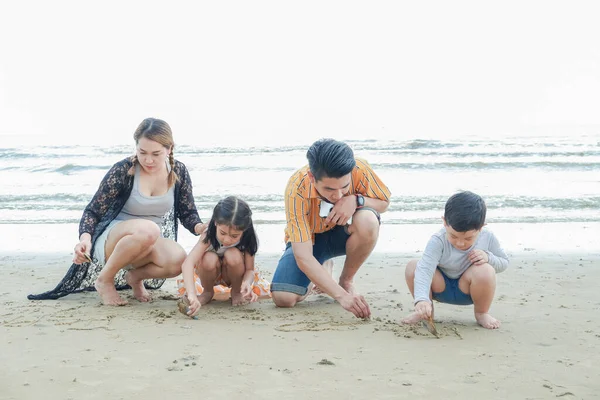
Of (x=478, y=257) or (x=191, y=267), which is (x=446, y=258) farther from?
(x=191, y=267)

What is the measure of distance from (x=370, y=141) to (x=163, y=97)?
9599 mm

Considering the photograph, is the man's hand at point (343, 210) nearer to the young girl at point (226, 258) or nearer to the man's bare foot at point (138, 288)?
the young girl at point (226, 258)

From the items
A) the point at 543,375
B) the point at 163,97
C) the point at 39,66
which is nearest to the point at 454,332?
the point at 543,375

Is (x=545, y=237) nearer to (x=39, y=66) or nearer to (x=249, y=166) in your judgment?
(x=249, y=166)

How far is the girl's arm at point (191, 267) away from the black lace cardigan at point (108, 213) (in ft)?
1.25

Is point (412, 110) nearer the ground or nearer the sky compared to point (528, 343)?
nearer the sky

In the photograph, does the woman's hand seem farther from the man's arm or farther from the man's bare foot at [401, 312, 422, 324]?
the man's bare foot at [401, 312, 422, 324]

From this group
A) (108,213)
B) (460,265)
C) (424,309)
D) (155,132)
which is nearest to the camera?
(424,309)

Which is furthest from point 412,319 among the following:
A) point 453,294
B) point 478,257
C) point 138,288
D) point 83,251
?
point 83,251

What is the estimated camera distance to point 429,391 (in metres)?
2.68

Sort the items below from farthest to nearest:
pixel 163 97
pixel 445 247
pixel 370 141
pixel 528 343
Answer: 1. pixel 163 97
2. pixel 370 141
3. pixel 445 247
4. pixel 528 343

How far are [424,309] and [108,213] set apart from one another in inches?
77.7

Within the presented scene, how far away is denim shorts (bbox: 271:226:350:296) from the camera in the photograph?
415 cm

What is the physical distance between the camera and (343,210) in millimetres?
3943
